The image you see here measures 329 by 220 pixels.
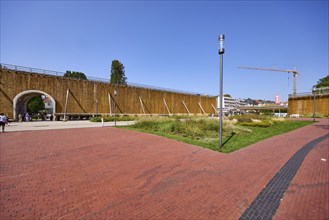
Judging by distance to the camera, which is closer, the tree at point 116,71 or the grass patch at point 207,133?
the grass patch at point 207,133

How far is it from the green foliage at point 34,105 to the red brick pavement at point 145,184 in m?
47.6

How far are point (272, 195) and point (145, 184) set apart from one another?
3.09 meters

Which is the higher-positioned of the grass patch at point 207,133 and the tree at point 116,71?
the tree at point 116,71

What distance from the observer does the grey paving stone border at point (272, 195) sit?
3.35 metres

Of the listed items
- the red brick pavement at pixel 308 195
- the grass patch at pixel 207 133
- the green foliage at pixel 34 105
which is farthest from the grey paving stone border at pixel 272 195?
the green foliage at pixel 34 105

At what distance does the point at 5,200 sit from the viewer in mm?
3652

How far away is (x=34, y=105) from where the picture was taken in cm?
4669

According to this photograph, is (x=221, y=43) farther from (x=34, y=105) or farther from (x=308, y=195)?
(x=34, y=105)

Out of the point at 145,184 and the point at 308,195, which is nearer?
the point at 308,195

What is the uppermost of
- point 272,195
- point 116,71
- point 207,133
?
point 116,71

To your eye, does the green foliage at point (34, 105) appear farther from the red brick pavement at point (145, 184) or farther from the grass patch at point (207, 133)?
the red brick pavement at point (145, 184)

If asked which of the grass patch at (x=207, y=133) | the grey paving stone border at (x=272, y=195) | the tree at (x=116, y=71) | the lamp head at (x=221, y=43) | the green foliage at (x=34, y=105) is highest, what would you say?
the tree at (x=116, y=71)

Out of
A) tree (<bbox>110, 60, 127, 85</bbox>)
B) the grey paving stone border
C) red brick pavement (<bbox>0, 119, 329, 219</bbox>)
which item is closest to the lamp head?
red brick pavement (<bbox>0, 119, 329, 219</bbox>)

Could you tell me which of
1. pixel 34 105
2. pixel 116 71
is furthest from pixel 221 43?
pixel 34 105
